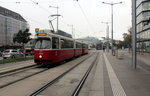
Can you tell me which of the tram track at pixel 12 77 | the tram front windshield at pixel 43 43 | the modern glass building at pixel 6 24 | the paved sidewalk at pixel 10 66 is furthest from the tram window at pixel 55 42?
the modern glass building at pixel 6 24

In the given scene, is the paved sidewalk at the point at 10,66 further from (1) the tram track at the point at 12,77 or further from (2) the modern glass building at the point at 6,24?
(2) the modern glass building at the point at 6,24

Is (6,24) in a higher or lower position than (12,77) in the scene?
higher

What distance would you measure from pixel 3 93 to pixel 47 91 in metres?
1.65

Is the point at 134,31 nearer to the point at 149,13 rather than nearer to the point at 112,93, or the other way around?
the point at 112,93

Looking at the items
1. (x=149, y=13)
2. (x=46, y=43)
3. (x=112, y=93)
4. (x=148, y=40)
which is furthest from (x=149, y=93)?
(x=149, y=13)

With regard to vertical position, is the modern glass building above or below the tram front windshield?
above

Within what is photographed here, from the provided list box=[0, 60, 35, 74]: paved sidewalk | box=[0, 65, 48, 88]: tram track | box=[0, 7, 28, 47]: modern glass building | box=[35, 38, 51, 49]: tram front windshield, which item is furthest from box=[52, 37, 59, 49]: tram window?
box=[0, 7, 28, 47]: modern glass building

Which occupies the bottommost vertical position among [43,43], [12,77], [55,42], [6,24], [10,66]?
[12,77]

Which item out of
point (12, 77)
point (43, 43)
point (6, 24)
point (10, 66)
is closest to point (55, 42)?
point (43, 43)

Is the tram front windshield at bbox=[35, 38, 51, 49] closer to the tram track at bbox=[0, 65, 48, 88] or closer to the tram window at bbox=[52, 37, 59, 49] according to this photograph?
the tram window at bbox=[52, 37, 59, 49]

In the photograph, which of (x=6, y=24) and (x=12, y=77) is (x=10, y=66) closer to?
(x=12, y=77)

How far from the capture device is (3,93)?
6.83 m

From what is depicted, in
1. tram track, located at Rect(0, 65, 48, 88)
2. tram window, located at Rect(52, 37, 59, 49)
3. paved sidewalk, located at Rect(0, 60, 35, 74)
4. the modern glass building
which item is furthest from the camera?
the modern glass building

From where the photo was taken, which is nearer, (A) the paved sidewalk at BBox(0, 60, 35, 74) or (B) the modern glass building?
(A) the paved sidewalk at BBox(0, 60, 35, 74)
